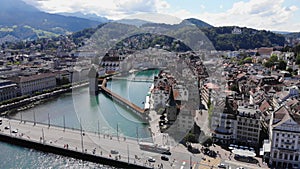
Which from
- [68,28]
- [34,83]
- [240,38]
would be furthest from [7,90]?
[68,28]

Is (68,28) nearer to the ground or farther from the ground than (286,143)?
farther from the ground

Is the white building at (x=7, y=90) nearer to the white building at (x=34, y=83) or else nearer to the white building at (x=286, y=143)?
the white building at (x=34, y=83)

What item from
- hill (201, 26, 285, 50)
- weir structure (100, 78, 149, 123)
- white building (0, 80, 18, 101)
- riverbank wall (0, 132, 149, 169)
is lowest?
riverbank wall (0, 132, 149, 169)

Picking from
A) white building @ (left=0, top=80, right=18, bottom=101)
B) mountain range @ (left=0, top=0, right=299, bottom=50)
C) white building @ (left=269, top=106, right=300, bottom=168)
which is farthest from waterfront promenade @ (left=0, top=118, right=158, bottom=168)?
mountain range @ (left=0, top=0, right=299, bottom=50)

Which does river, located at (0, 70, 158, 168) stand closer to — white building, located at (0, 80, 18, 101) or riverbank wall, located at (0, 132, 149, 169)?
riverbank wall, located at (0, 132, 149, 169)

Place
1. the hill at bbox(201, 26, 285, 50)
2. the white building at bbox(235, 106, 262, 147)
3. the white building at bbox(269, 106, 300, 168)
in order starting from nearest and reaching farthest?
the white building at bbox(269, 106, 300, 168)
the white building at bbox(235, 106, 262, 147)
the hill at bbox(201, 26, 285, 50)

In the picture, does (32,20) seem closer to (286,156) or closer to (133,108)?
(133,108)

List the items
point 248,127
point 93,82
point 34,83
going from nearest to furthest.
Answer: point 248,127 < point 34,83 < point 93,82

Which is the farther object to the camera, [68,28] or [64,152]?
[68,28]
